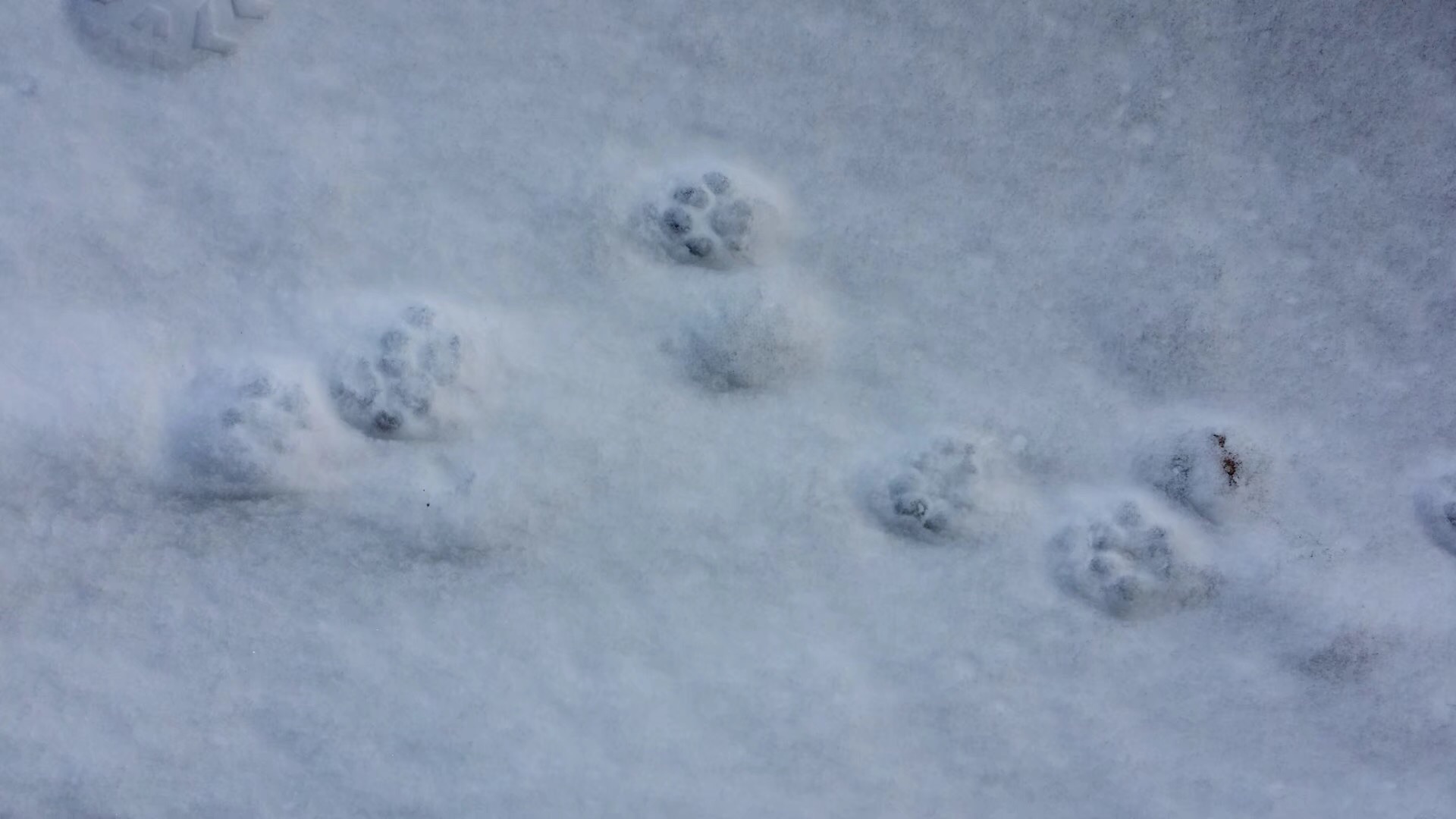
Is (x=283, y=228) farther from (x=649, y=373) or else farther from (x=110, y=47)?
(x=649, y=373)

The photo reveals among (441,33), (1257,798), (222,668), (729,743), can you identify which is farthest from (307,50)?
(1257,798)

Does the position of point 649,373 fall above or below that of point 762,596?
above

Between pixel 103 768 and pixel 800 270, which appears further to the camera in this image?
pixel 800 270

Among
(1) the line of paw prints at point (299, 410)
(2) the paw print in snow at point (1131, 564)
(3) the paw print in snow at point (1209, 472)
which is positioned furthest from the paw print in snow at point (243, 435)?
(3) the paw print in snow at point (1209, 472)

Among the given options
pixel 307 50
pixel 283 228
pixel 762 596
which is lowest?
pixel 762 596

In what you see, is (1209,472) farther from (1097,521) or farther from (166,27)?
(166,27)

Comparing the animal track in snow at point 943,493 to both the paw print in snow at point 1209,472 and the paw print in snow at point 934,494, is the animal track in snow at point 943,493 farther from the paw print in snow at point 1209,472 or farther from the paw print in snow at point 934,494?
the paw print in snow at point 1209,472
